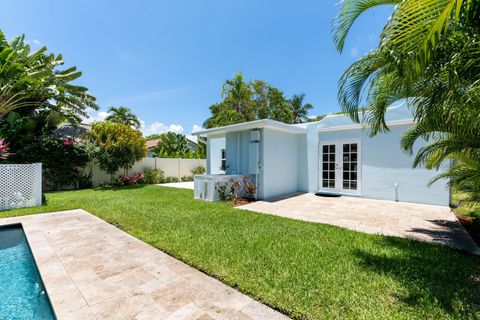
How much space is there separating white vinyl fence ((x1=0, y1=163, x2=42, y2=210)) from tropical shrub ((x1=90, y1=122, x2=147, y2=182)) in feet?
17.5

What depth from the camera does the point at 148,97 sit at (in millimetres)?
19562

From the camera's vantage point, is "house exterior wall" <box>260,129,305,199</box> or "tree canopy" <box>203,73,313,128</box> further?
"tree canopy" <box>203,73,313,128</box>

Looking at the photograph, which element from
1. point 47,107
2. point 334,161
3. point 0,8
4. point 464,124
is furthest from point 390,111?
point 47,107

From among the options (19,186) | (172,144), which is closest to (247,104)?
(172,144)

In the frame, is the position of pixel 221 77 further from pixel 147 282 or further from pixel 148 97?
pixel 147 282

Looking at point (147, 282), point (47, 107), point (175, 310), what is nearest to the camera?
point (175, 310)

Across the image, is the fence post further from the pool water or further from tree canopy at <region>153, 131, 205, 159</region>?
tree canopy at <region>153, 131, 205, 159</region>

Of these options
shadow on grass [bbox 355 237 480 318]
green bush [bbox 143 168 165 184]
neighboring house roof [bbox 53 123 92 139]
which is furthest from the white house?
neighboring house roof [bbox 53 123 92 139]

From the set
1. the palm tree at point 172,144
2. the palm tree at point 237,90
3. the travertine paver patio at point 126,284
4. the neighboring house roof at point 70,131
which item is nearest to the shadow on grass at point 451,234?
the travertine paver patio at point 126,284

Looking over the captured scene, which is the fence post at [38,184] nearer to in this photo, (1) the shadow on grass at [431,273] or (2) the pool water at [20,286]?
(2) the pool water at [20,286]

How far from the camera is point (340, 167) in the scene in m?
11.6

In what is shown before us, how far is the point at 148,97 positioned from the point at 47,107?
23.1 ft

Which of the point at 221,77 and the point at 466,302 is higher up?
the point at 221,77

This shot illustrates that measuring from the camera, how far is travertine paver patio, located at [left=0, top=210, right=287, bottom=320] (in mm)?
2730
